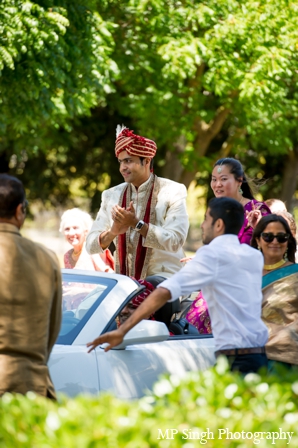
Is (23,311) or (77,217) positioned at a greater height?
(77,217)

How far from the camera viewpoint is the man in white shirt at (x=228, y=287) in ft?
14.1

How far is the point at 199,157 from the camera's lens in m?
18.6

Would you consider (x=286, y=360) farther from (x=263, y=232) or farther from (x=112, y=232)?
(x=112, y=232)

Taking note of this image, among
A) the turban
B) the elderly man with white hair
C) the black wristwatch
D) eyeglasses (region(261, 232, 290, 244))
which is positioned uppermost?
the turban

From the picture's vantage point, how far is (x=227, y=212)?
179 inches

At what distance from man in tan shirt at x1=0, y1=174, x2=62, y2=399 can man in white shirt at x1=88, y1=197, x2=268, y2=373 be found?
0.37m

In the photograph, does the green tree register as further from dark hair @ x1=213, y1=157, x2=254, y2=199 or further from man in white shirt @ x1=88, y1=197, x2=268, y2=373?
man in white shirt @ x1=88, y1=197, x2=268, y2=373

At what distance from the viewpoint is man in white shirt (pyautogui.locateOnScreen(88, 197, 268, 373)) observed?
4.29 meters

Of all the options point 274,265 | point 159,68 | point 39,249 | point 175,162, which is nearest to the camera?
point 39,249

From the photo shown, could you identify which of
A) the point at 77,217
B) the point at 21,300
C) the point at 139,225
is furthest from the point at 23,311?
the point at 77,217

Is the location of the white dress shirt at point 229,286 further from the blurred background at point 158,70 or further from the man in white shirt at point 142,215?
the blurred background at point 158,70

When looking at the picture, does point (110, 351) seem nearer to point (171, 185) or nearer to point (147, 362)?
point (147, 362)

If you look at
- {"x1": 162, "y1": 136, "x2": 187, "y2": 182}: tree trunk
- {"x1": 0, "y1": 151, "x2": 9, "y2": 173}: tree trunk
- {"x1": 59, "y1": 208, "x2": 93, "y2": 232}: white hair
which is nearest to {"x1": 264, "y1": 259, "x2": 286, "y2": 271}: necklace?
{"x1": 59, "y1": 208, "x2": 93, "y2": 232}: white hair

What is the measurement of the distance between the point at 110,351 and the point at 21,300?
125 centimetres
